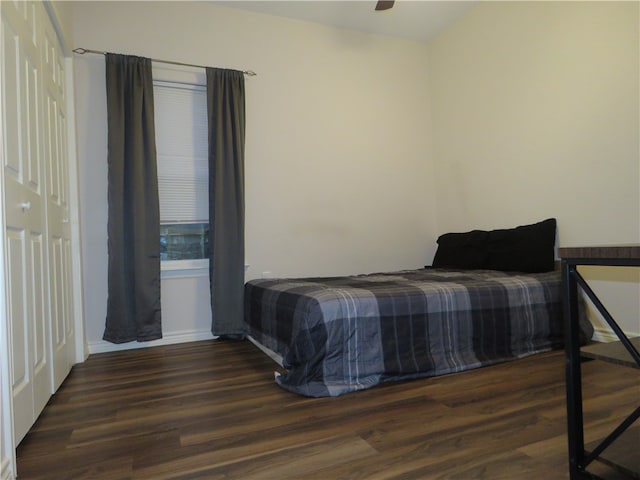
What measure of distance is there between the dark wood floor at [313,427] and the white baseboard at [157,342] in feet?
2.16

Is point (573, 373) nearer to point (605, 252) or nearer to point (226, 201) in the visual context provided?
point (605, 252)

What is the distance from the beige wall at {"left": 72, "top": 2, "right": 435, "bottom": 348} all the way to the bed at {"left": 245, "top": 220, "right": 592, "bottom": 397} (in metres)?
0.89

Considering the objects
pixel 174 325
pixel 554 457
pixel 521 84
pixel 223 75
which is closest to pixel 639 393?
pixel 554 457

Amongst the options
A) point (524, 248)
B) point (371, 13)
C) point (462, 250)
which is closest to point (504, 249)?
point (524, 248)

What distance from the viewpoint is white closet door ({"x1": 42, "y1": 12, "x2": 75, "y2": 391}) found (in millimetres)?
2068

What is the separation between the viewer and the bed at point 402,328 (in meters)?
2.00

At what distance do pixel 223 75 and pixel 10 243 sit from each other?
235 cm

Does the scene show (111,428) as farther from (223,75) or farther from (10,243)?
(223,75)

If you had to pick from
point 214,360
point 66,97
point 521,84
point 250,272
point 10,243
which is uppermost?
point 521,84

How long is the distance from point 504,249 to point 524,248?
167 mm

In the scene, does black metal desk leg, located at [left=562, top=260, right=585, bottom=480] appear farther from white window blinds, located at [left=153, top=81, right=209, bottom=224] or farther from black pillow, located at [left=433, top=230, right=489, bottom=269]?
white window blinds, located at [left=153, top=81, right=209, bottom=224]

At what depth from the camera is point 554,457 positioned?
1.30 m

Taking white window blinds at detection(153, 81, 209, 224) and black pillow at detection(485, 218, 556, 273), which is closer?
black pillow at detection(485, 218, 556, 273)

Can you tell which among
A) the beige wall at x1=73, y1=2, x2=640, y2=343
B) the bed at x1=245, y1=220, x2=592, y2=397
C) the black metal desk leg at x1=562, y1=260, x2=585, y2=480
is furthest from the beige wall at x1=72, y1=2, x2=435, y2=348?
the black metal desk leg at x1=562, y1=260, x2=585, y2=480
